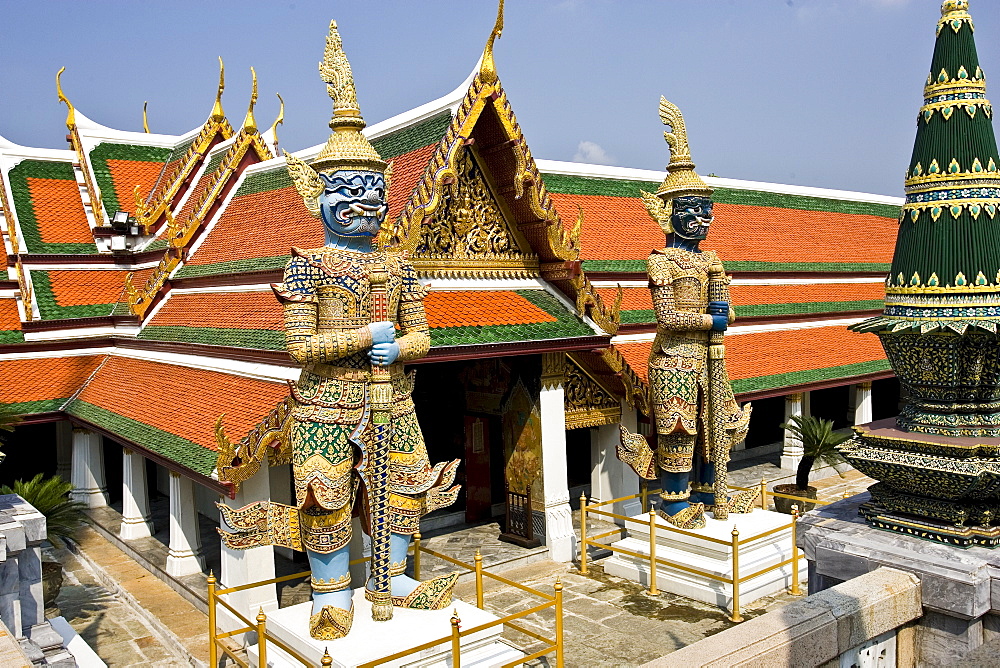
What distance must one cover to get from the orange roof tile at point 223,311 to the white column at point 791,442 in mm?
10847

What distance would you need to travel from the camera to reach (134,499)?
13211mm

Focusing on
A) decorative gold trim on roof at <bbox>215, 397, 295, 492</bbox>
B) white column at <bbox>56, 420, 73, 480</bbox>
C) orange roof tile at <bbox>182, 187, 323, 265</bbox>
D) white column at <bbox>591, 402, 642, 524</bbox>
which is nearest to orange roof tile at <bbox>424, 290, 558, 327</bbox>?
orange roof tile at <bbox>182, 187, 323, 265</bbox>

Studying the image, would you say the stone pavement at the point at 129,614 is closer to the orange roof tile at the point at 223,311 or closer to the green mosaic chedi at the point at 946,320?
the orange roof tile at the point at 223,311

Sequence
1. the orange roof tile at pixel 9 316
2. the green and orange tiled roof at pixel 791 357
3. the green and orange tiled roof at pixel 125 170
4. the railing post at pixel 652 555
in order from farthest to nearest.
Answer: the green and orange tiled roof at pixel 125 170 → the orange roof tile at pixel 9 316 → the green and orange tiled roof at pixel 791 357 → the railing post at pixel 652 555

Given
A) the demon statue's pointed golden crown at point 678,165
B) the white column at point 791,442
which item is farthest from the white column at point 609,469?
the white column at point 791,442

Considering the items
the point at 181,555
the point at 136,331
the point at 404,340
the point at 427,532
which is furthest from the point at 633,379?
the point at 136,331

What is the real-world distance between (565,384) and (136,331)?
319 inches

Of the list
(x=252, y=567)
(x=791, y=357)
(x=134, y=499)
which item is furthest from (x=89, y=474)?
(x=791, y=357)

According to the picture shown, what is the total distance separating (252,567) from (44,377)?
7899 mm

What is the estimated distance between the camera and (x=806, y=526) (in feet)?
16.4

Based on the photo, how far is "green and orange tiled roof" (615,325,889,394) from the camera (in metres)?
14.7

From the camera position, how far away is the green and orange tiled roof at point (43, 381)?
1388 cm

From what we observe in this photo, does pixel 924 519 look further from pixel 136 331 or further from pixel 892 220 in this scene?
pixel 892 220

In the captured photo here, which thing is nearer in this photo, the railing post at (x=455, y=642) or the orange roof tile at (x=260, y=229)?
the railing post at (x=455, y=642)
